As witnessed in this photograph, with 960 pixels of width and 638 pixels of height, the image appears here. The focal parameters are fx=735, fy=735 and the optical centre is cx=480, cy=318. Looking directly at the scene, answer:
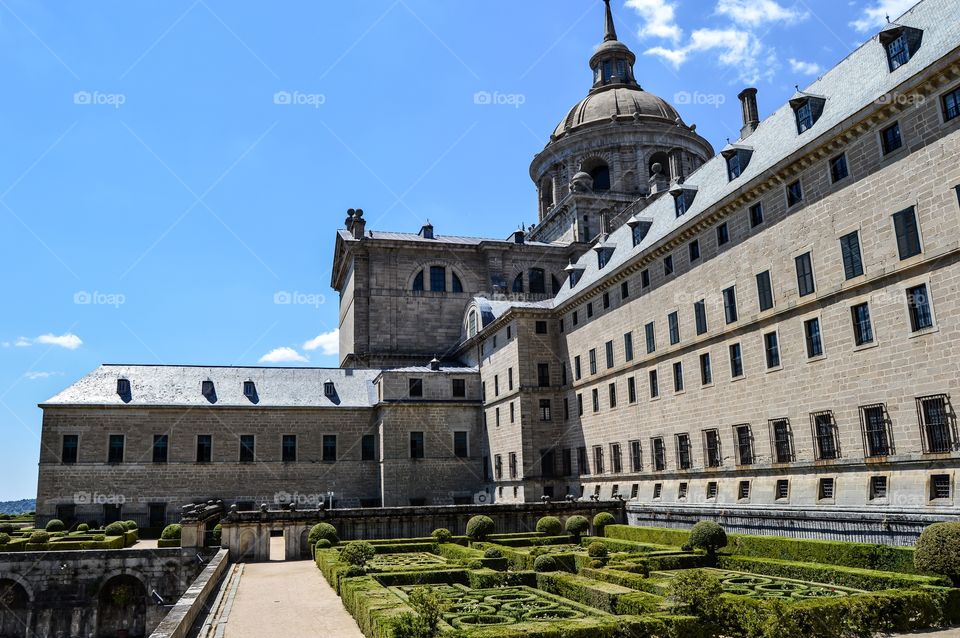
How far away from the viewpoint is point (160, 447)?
4803 centimetres

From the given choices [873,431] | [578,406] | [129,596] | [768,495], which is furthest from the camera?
[578,406]

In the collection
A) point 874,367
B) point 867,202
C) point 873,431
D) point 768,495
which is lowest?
point 768,495

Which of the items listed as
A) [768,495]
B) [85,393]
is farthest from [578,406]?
[85,393]

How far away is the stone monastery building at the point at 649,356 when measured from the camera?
22344mm

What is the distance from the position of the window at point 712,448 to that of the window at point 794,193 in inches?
392

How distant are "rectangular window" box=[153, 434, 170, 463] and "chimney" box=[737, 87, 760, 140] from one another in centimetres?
3957

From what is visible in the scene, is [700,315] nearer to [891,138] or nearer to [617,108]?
[891,138]

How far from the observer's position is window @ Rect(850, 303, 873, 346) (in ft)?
77.8

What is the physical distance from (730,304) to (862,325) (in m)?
7.24

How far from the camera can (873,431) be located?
23.2 m

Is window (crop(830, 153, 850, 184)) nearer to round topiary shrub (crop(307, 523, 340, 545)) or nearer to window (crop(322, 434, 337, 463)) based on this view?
round topiary shrub (crop(307, 523, 340, 545))

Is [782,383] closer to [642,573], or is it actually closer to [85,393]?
[642,573]

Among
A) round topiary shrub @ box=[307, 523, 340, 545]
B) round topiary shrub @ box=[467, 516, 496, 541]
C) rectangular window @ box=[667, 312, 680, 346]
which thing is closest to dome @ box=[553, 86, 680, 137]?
rectangular window @ box=[667, 312, 680, 346]

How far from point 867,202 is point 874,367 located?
17.6 feet
